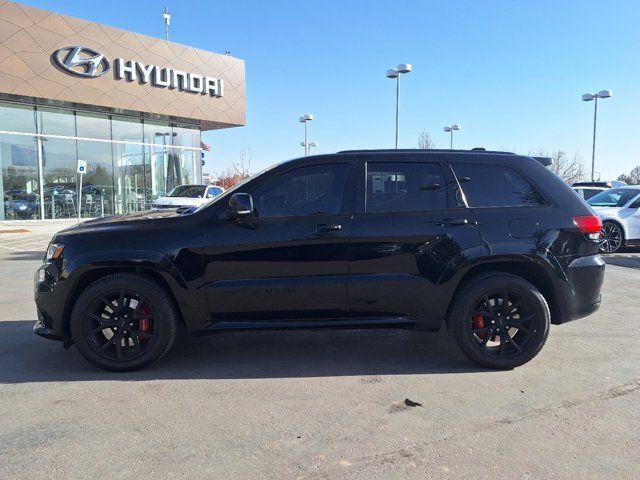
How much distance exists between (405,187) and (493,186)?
790 millimetres

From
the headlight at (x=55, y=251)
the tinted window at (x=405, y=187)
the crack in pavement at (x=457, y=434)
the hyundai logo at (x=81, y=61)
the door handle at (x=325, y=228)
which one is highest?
the hyundai logo at (x=81, y=61)

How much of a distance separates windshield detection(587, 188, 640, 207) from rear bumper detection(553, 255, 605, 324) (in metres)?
9.14

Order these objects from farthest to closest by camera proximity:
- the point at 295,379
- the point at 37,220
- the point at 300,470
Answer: the point at 37,220 → the point at 295,379 → the point at 300,470

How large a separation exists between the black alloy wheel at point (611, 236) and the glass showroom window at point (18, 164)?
2012cm

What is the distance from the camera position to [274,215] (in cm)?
424

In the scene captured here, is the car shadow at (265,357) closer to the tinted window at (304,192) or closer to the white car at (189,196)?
the tinted window at (304,192)

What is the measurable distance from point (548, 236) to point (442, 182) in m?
1.00

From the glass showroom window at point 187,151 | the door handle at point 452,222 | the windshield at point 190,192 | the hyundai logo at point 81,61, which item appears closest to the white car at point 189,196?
the windshield at point 190,192

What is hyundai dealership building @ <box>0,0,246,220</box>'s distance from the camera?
61.5 ft

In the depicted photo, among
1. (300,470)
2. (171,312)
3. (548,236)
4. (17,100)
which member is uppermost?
(17,100)

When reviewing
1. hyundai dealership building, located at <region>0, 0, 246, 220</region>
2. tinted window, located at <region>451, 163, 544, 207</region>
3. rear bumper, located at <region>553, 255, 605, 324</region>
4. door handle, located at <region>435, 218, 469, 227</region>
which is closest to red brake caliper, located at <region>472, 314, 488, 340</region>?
rear bumper, located at <region>553, 255, 605, 324</region>

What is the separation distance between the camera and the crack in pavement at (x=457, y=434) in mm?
2772

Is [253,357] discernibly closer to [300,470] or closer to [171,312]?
[171,312]

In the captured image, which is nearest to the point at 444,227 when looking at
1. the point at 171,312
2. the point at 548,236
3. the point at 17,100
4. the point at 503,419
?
the point at 548,236
